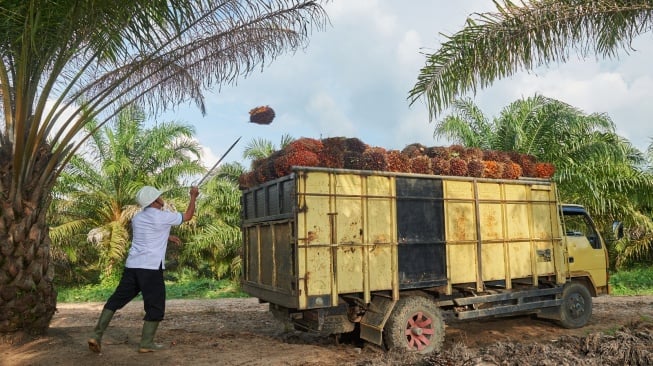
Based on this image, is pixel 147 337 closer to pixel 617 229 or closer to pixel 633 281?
pixel 617 229

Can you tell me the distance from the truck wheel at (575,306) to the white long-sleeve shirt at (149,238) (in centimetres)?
559

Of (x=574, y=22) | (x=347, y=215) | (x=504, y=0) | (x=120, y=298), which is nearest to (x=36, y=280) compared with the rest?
(x=120, y=298)

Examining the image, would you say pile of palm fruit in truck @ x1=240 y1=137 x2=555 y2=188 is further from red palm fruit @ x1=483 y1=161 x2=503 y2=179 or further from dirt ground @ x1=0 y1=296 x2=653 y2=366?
dirt ground @ x1=0 y1=296 x2=653 y2=366

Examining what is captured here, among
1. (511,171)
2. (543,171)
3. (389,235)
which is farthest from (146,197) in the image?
(543,171)

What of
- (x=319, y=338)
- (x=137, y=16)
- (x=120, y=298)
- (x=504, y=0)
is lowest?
(x=319, y=338)

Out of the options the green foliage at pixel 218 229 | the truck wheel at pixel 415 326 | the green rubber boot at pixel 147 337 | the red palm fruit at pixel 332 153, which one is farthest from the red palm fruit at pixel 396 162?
the green foliage at pixel 218 229

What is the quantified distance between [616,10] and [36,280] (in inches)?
300

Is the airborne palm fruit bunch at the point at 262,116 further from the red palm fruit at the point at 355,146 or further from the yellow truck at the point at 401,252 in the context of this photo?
the red palm fruit at the point at 355,146

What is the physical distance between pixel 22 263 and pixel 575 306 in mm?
7502

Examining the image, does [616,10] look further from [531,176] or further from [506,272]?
[506,272]

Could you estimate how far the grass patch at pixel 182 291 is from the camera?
47.6ft

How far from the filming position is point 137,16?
527 centimetres

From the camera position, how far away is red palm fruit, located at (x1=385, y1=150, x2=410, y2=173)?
5988 millimetres

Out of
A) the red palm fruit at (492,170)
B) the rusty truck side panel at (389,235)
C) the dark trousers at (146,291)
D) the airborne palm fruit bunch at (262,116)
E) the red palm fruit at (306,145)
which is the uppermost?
the airborne palm fruit bunch at (262,116)
